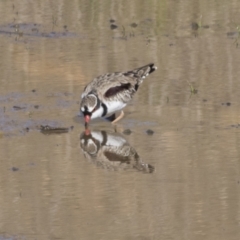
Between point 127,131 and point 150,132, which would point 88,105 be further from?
point 150,132

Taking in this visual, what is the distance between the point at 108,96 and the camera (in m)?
10.8

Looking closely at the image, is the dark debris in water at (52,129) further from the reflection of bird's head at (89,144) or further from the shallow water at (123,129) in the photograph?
the reflection of bird's head at (89,144)

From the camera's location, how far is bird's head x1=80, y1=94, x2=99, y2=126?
1031cm

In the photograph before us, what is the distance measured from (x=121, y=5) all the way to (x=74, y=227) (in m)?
10.2

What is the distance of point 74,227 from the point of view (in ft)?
24.2

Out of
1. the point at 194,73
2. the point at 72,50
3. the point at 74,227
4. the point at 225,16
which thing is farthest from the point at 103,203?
the point at 225,16

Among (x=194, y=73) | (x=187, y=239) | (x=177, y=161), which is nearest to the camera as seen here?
(x=187, y=239)

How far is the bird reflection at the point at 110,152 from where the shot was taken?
905 centimetres

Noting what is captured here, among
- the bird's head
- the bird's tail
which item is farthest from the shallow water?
the bird's tail

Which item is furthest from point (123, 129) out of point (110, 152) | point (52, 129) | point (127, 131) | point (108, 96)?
point (110, 152)

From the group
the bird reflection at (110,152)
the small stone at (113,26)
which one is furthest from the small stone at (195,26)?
the bird reflection at (110,152)

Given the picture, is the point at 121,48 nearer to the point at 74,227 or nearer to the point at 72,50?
the point at 72,50

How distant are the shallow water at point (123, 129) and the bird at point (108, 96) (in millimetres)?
163

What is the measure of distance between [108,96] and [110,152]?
1325 mm
